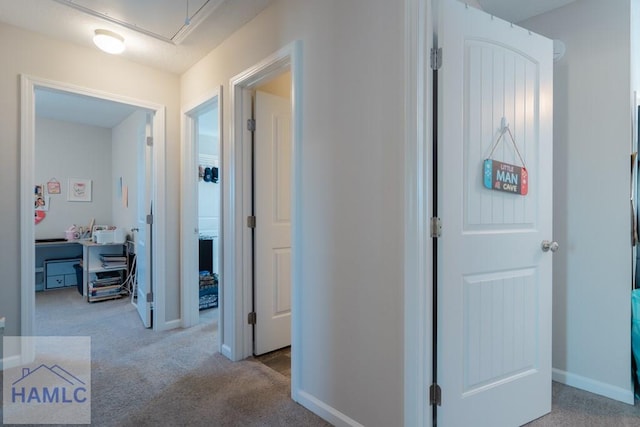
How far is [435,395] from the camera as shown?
1474 millimetres

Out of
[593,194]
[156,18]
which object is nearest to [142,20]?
[156,18]

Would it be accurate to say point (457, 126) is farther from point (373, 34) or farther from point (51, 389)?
point (51, 389)

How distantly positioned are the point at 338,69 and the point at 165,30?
5.08 feet

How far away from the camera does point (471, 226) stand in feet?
5.05

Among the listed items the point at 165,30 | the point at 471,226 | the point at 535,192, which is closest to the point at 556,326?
the point at 535,192

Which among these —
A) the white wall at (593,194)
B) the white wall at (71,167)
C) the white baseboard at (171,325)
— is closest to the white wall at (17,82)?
the white baseboard at (171,325)

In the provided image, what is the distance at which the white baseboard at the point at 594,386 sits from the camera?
6.26 feet

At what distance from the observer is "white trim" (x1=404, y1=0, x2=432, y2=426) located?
1.41 m

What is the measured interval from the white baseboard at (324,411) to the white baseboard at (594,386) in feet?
4.66

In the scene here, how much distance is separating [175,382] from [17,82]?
93.0 inches

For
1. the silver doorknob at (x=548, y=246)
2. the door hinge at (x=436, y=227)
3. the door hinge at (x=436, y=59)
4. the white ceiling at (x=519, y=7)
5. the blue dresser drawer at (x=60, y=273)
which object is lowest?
the blue dresser drawer at (x=60, y=273)

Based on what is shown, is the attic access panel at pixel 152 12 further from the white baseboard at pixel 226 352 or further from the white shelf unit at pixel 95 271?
the white shelf unit at pixel 95 271


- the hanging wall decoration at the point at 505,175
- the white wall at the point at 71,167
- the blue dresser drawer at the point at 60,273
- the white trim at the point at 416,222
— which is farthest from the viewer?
the white wall at the point at 71,167

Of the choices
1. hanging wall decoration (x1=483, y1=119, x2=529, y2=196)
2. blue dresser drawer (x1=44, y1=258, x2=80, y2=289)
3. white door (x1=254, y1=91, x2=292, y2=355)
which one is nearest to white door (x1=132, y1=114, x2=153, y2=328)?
white door (x1=254, y1=91, x2=292, y2=355)
